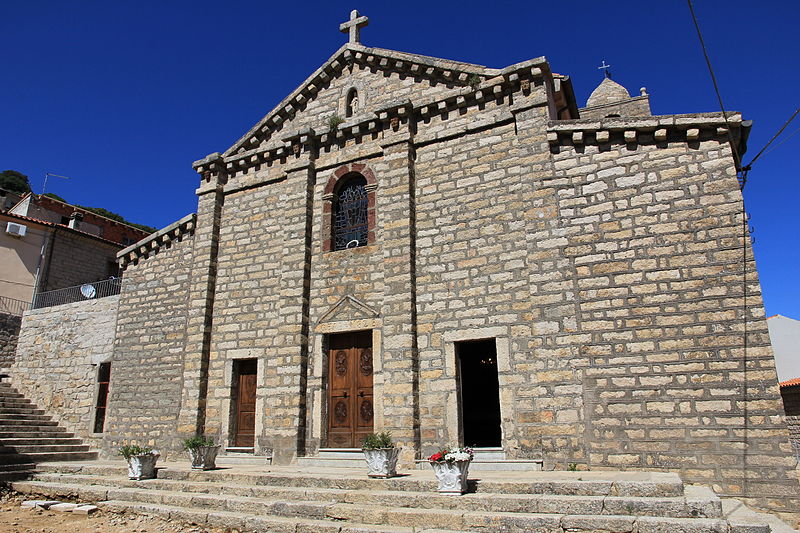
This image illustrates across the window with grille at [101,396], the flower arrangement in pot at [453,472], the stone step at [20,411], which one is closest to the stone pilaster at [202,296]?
the window with grille at [101,396]

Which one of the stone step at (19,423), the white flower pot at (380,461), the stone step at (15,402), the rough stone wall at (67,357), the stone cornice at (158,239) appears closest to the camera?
the white flower pot at (380,461)

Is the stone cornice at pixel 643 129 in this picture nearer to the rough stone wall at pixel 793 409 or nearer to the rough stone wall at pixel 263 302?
the rough stone wall at pixel 263 302

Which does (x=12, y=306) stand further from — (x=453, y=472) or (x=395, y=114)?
(x=453, y=472)

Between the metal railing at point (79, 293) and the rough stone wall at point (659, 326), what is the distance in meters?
15.5

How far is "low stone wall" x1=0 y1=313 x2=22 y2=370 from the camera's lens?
19375 millimetres

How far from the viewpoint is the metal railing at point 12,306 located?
21.0 metres

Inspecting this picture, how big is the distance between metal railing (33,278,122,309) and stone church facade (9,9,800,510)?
201 inches

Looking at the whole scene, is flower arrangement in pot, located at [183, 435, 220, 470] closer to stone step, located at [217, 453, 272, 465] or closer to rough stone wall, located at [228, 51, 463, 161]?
stone step, located at [217, 453, 272, 465]

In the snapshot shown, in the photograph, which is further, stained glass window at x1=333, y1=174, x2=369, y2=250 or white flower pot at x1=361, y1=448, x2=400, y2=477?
stained glass window at x1=333, y1=174, x2=369, y2=250

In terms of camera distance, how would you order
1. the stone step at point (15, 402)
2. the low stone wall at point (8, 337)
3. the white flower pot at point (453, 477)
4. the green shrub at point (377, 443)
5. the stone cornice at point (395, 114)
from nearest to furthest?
1. the white flower pot at point (453, 477)
2. the green shrub at point (377, 443)
3. the stone cornice at point (395, 114)
4. the stone step at point (15, 402)
5. the low stone wall at point (8, 337)

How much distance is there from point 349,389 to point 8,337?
16.0m

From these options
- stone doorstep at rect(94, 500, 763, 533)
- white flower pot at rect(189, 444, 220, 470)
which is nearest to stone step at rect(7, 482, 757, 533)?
stone doorstep at rect(94, 500, 763, 533)

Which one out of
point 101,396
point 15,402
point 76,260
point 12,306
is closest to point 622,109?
point 101,396

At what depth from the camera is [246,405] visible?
39.1 feet
